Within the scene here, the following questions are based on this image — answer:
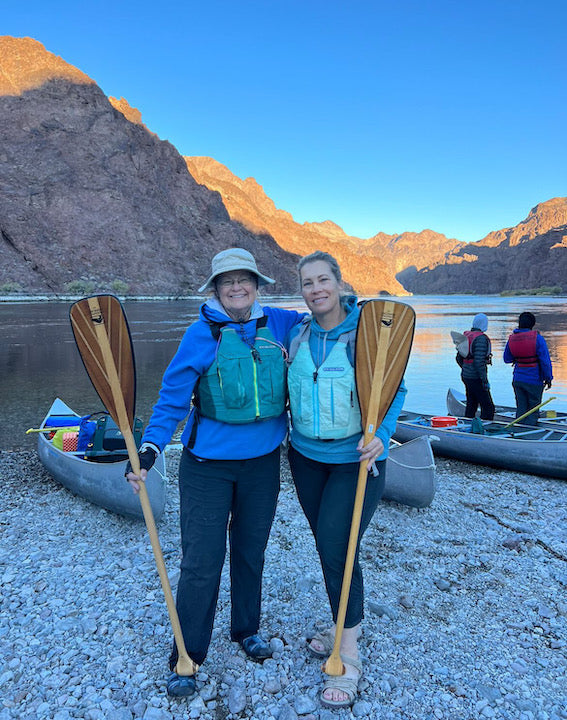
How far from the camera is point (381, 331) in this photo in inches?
104

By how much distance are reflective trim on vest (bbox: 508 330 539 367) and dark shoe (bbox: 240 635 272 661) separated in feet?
22.0

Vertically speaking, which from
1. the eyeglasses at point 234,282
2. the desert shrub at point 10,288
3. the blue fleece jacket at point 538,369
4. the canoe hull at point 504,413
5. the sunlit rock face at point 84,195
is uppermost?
the sunlit rock face at point 84,195

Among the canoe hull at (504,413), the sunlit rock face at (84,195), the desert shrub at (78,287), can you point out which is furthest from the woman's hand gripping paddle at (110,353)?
the sunlit rock face at (84,195)

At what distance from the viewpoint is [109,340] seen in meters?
2.88

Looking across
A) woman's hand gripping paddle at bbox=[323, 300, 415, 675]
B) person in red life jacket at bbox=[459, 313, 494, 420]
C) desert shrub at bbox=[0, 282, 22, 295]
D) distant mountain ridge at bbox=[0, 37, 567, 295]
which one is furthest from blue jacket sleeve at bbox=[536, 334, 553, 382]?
distant mountain ridge at bbox=[0, 37, 567, 295]

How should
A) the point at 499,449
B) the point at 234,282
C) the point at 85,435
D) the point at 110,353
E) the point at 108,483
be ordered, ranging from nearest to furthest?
the point at 234,282 < the point at 110,353 < the point at 108,483 < the point at 85,435 < the point at 499,449

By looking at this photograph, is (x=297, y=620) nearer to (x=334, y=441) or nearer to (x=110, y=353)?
(x=334, y=441)

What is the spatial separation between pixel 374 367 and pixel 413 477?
331cm

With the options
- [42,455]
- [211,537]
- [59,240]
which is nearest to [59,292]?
[59,240]

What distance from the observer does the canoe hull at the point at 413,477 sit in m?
5.49

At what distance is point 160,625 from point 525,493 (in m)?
4.84

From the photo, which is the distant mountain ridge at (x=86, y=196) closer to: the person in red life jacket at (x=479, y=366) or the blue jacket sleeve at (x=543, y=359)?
the person in red life jacket at (x=479, y=366)

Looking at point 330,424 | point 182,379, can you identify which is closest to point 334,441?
point 330,424

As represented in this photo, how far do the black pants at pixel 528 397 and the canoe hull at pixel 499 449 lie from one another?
0.49 meters
